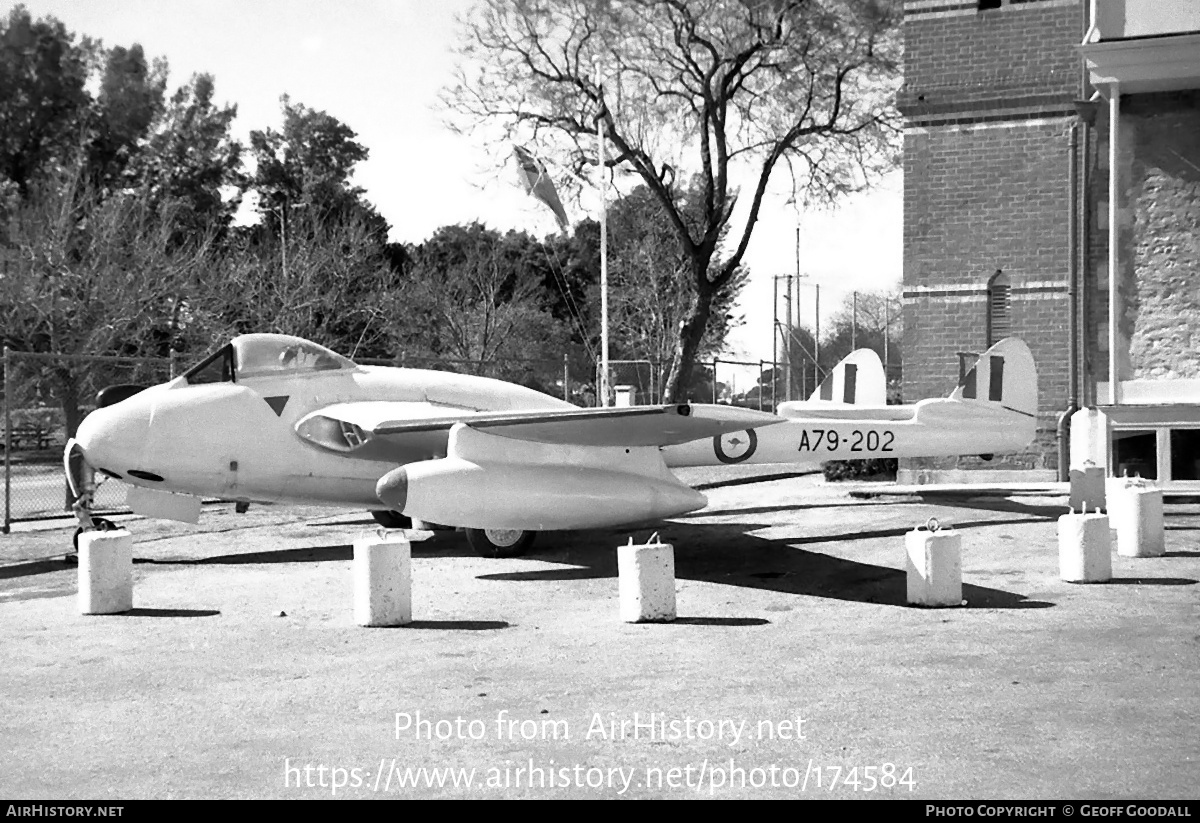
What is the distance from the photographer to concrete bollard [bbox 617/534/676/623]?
8711mm

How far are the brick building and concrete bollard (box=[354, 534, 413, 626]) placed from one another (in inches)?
450

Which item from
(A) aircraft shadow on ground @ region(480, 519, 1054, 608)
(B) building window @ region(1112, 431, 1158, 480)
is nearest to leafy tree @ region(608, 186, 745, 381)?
(B) building window @ region(1112, 431, 1158, 480)

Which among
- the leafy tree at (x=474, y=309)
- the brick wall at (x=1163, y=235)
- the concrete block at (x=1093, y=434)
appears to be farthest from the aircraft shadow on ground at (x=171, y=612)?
the leafy tree at (x=474, y=309)

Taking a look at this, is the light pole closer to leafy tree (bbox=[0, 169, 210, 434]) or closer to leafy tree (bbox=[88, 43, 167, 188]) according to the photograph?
leafy tree (bbox=[0, 169, 210, 434])

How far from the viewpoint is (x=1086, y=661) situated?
23.9 feet

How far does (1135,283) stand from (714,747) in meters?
14.7

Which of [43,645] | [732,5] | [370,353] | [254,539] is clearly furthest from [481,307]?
[43,645]

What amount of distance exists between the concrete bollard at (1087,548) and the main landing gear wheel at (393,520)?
294 inches

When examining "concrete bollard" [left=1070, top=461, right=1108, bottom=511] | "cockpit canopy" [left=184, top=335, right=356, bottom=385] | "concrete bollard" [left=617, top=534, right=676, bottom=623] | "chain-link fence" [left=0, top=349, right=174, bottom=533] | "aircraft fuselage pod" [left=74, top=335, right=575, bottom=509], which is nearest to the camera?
"concrete bollard" [left=617, top=534, right=676, bottom=623]

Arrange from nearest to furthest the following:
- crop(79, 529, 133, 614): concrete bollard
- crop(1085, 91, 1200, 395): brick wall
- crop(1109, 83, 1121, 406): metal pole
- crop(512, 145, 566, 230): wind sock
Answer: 1. crop(79, 529, 133, 614): concrete bollard
2. crop(1109, 83, 1121, 406): metal pole
3. crop(1085, 91, 1200, 395): brick wall
4. crop(512, 145, 566, 230): wind sock

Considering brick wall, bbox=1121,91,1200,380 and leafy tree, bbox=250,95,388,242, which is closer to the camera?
brick wall, bbox=1121,91,1200,380

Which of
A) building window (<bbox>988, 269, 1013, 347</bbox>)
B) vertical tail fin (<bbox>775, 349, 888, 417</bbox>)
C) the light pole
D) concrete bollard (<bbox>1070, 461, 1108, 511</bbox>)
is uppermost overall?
Result: the light pole

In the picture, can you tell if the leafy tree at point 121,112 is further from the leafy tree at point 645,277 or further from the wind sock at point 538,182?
the wind sock at point 538,182

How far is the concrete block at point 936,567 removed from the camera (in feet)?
30.0
